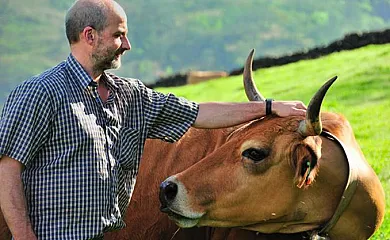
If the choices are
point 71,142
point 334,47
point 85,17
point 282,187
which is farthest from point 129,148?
point 334,47

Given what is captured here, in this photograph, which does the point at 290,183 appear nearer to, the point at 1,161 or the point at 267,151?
the point at 267,151

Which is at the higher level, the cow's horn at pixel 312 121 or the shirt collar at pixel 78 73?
the shirt collar at pixel 78 73

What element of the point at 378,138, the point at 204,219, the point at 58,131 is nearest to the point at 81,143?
the point at 58,131

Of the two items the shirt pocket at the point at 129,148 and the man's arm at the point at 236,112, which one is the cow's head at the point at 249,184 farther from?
the shirt pocket at the point at 129,148

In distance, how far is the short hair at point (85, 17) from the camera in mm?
6246

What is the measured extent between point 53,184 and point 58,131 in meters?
0.35

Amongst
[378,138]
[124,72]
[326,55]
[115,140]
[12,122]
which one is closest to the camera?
[12,122]

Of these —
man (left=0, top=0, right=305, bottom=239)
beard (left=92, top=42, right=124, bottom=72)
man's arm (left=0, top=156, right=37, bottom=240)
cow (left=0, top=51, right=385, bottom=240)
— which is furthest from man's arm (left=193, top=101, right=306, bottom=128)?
man's arm (left=0, top=156, right=37, bottom=240)

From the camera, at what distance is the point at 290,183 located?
6.66 metres

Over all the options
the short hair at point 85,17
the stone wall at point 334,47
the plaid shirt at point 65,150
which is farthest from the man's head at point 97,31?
the stone wall at point 334,47

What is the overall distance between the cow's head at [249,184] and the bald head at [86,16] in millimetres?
1242

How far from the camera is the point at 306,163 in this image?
6504 millimetres

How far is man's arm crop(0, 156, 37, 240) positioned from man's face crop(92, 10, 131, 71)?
0.92m

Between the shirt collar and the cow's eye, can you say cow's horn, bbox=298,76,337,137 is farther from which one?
the shirt collar
